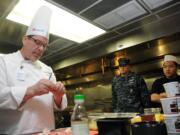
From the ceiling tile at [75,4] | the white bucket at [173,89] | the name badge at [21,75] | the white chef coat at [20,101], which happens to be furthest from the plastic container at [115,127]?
the ceiling tile at [75,4]

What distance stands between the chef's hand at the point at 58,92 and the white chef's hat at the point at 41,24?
49cm

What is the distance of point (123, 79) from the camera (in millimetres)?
3129

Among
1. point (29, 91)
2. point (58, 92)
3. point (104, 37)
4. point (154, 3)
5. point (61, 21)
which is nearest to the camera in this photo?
point (29, 91)

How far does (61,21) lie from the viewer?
313 centimetres

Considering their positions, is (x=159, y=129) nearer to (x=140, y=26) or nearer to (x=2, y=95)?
(x=2, y=95)

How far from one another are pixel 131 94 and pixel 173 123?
7.27ft

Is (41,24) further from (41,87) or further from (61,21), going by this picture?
(61,21)

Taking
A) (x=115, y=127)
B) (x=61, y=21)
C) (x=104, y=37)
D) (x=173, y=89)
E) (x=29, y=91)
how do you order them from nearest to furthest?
(x=115, y=127) < (x=173, y=89) < (x=29, y=91) < (x=61, y=21) < (x=104, y=37)

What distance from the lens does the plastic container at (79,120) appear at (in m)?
0.80

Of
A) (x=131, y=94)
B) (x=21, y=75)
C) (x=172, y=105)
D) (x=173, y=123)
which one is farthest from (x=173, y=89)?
(x=131, y=94)

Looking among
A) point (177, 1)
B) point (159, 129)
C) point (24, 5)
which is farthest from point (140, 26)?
point (159, 129)

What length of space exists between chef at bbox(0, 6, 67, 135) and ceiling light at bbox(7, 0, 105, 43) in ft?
4.11

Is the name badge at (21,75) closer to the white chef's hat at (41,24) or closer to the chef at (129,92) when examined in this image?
the white chef's hat at (41,24)

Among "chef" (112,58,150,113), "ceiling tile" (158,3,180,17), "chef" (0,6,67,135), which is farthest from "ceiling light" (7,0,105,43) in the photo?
"chef" (0,6,67,135)
